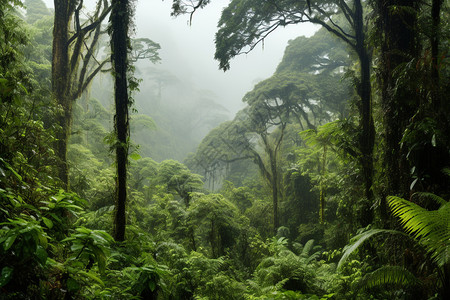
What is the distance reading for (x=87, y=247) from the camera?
2.13 metres

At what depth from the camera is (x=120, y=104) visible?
162 inches

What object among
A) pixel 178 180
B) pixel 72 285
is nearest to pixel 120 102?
pixel 72 285

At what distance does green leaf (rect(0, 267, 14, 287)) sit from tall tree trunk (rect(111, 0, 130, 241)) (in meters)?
2.35

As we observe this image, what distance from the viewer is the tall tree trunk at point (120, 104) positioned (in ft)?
13.2

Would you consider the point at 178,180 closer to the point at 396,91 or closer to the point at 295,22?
the point at 295,22

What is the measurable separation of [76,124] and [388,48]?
14.9 m

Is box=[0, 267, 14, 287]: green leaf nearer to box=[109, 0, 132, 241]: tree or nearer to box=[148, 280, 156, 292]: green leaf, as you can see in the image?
box=[148, 280, 156, 292]: green leaf

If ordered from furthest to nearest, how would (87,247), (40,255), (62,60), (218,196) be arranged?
(218,196) < (62,60) < (87,247) < (40,255)

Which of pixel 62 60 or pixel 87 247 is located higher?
pixel 62 60

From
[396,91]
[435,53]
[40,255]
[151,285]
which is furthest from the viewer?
[396,91]

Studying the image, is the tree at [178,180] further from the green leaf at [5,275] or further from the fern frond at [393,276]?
the green leaf at [5,275]

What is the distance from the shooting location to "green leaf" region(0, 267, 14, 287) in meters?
1.65

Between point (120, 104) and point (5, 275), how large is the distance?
113 inches

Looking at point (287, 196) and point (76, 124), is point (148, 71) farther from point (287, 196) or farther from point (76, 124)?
point (287, 196)
